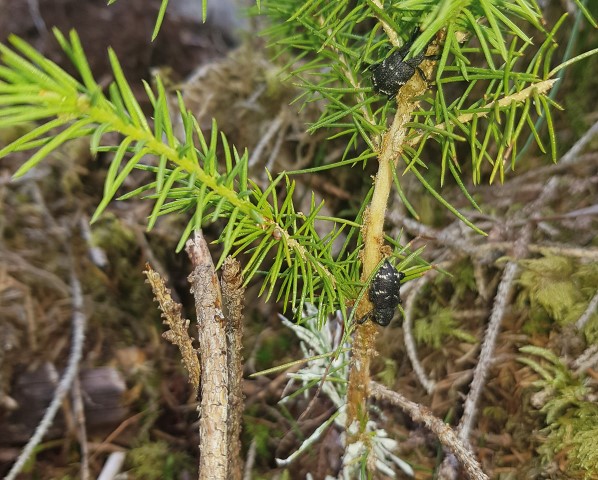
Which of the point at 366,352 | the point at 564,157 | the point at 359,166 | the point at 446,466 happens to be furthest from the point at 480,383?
the point at 359,166

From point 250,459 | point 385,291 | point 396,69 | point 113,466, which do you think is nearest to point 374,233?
point 385,291

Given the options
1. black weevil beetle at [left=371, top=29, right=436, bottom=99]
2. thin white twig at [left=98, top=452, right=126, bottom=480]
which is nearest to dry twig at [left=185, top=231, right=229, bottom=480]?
black weevil beetle at [left=371, top=29, right=436, bottom=99]

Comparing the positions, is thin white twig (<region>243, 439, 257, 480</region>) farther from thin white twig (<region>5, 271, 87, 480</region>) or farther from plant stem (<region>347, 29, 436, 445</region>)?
thin white twig (<region>5, 271, 87, 480</region>)

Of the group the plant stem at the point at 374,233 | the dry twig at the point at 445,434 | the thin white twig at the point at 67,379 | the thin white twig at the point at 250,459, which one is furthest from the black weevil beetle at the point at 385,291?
the thin white twig at the point at 67,379

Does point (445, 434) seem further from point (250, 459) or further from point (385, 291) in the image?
point (250, 459)

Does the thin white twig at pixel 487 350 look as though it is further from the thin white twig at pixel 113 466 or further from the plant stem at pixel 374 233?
the thin white twig at pixel 113 466
